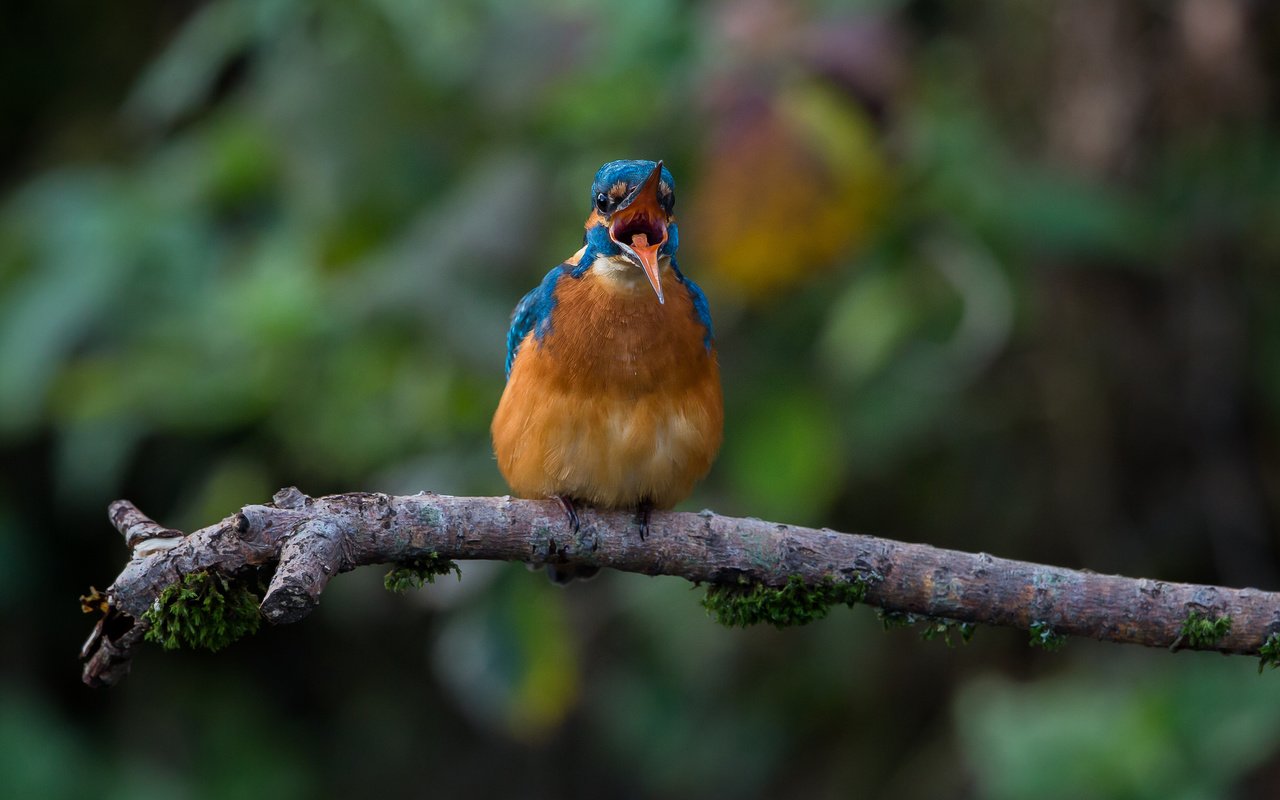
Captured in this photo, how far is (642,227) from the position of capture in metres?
3.38

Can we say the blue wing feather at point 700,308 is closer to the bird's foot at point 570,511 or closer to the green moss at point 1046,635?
the bird's foot at point 570,511

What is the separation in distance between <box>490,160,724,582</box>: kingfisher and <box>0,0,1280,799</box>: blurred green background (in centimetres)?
119

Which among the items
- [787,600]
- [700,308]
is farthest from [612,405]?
[787,600]

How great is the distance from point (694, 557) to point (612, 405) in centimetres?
57

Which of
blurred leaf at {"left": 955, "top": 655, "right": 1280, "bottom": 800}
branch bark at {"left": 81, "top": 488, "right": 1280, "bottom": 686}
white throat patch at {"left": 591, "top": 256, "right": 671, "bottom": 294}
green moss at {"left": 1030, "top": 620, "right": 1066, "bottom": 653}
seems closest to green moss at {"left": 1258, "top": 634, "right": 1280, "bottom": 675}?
branch bark at {"left": 81, "top": 488, "right": 1280, "bottom": 686}

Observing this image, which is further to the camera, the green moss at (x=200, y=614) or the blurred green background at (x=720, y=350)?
the blurred green background at (x=720, y=350)

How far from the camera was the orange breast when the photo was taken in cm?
336

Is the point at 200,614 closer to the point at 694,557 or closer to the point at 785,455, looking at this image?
the point at 694,557

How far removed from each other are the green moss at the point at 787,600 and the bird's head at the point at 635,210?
2.42 feet

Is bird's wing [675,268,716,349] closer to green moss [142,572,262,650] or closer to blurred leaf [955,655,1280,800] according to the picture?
green moss [142,572,262,650]

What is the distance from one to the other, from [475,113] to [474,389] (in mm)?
1270

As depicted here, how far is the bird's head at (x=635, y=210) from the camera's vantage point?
3293 millimetres

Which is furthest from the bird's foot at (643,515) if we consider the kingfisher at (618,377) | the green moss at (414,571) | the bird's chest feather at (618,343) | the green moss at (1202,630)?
the green moss at (1202,630)

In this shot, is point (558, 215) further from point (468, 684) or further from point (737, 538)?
point (737, 538)
